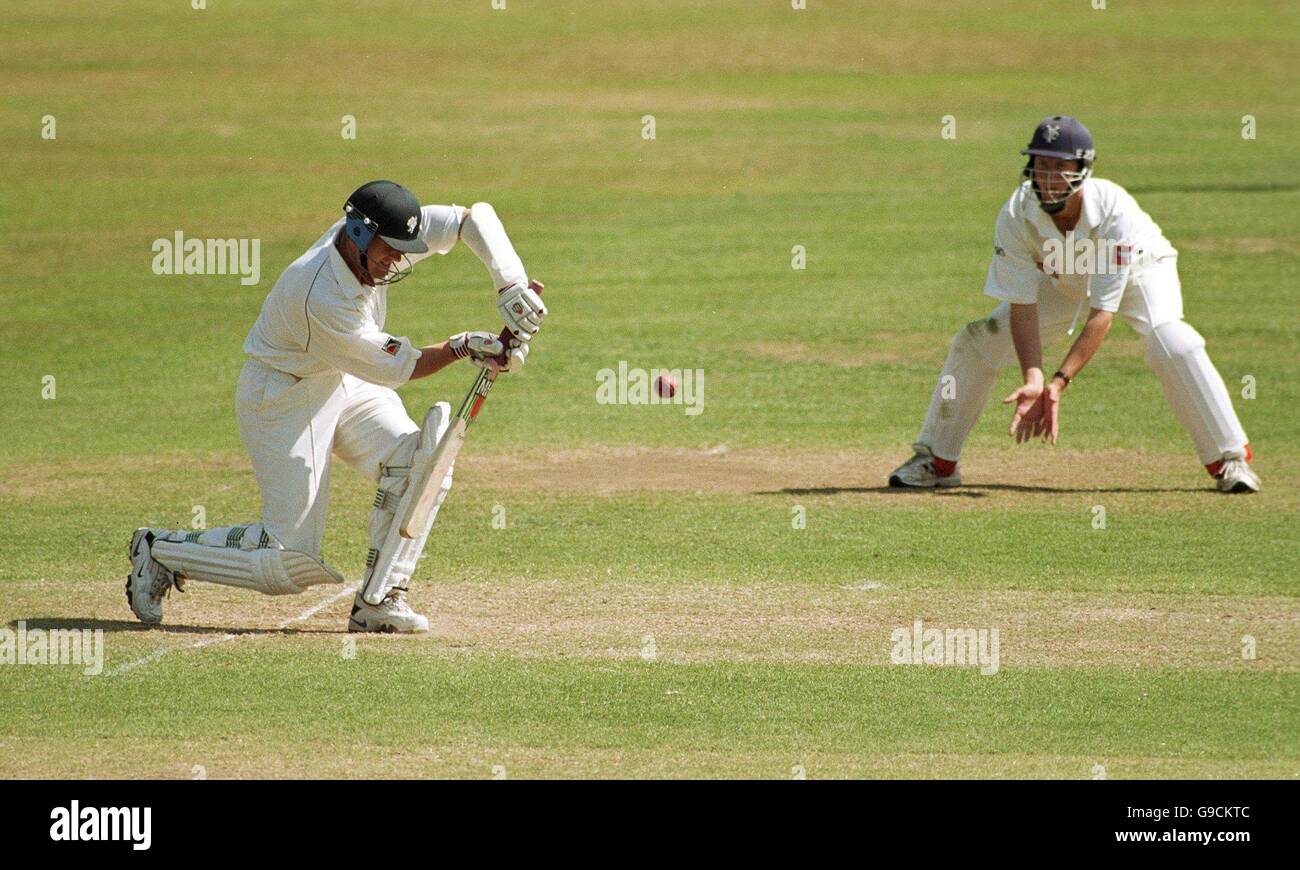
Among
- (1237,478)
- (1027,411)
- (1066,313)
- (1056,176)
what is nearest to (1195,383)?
(1237,478)

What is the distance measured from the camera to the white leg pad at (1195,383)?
12523 mm

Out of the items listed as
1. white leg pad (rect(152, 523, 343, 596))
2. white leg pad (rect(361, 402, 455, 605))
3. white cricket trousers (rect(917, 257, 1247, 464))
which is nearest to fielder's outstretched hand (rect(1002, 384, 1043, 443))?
white cricket trousers (rect(917, 257, 1247, 464))

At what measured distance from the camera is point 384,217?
874 cm

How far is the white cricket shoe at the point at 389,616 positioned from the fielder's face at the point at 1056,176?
5.13 m

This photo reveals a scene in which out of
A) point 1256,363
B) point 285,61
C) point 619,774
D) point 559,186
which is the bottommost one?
point 619,774

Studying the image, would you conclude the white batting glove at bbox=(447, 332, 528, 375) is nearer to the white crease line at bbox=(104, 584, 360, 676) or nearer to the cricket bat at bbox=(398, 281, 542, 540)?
the cricket bat at bbox=(398, 281, 542, 540)

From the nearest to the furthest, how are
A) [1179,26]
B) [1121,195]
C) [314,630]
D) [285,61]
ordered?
1. [314,630]
2. [1121,195]
3. [285,61]
4. [1179,26]

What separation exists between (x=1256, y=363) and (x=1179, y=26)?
124 feet

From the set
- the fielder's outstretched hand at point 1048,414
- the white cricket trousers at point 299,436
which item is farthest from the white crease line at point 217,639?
the fielder's outstretched hand at point 1048,414

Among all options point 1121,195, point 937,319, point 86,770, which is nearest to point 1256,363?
point 937,319

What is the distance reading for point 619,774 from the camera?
23.0 ft

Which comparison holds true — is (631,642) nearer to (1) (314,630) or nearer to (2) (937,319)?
(1) (314,630)

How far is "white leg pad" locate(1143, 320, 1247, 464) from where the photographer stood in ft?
41.1

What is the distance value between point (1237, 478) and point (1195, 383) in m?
0.71
